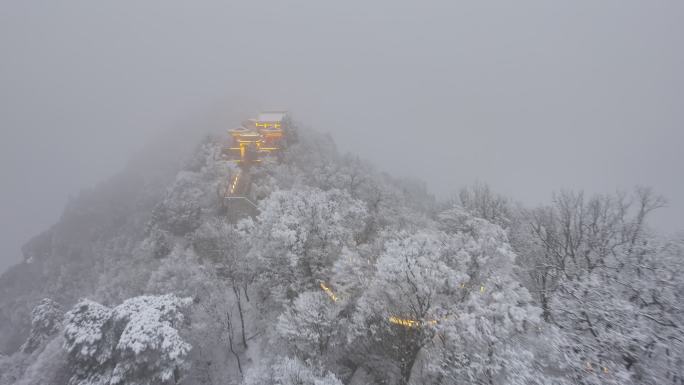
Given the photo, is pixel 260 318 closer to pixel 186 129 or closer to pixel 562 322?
pixel 562 322

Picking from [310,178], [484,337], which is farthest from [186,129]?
[484,337]

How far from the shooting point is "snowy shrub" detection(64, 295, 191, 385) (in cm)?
1953

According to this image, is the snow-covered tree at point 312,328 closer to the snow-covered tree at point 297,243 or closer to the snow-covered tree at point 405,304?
the snow-covered tree at point 405,304

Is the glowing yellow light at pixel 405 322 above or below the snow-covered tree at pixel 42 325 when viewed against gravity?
above

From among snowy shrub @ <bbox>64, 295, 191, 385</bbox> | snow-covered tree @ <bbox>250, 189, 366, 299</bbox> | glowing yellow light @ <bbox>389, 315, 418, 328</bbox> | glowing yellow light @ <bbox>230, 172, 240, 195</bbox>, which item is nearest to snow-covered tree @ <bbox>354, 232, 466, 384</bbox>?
glowing yellow light @ <bbox>389, 315, 418, 328</bbox>

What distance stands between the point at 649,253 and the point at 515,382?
→ 49.4ft

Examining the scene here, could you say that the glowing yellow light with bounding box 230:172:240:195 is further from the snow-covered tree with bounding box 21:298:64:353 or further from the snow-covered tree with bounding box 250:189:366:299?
the snow-covered tree with bounding box 21:298:64:353

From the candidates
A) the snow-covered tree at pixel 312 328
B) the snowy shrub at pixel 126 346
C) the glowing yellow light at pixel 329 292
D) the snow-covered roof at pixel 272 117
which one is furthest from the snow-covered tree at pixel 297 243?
the snow-covered roof at pixel 272 117

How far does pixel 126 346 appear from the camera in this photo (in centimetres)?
1947

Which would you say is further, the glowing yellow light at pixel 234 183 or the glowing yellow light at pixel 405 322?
the glowing yellow light at pixel 234 183

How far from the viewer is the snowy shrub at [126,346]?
19.5m

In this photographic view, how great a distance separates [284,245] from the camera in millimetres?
26219

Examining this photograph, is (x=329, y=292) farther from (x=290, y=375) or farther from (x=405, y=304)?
(x=290, y=375)

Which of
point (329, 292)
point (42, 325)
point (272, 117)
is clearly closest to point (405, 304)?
point (329, 292)
